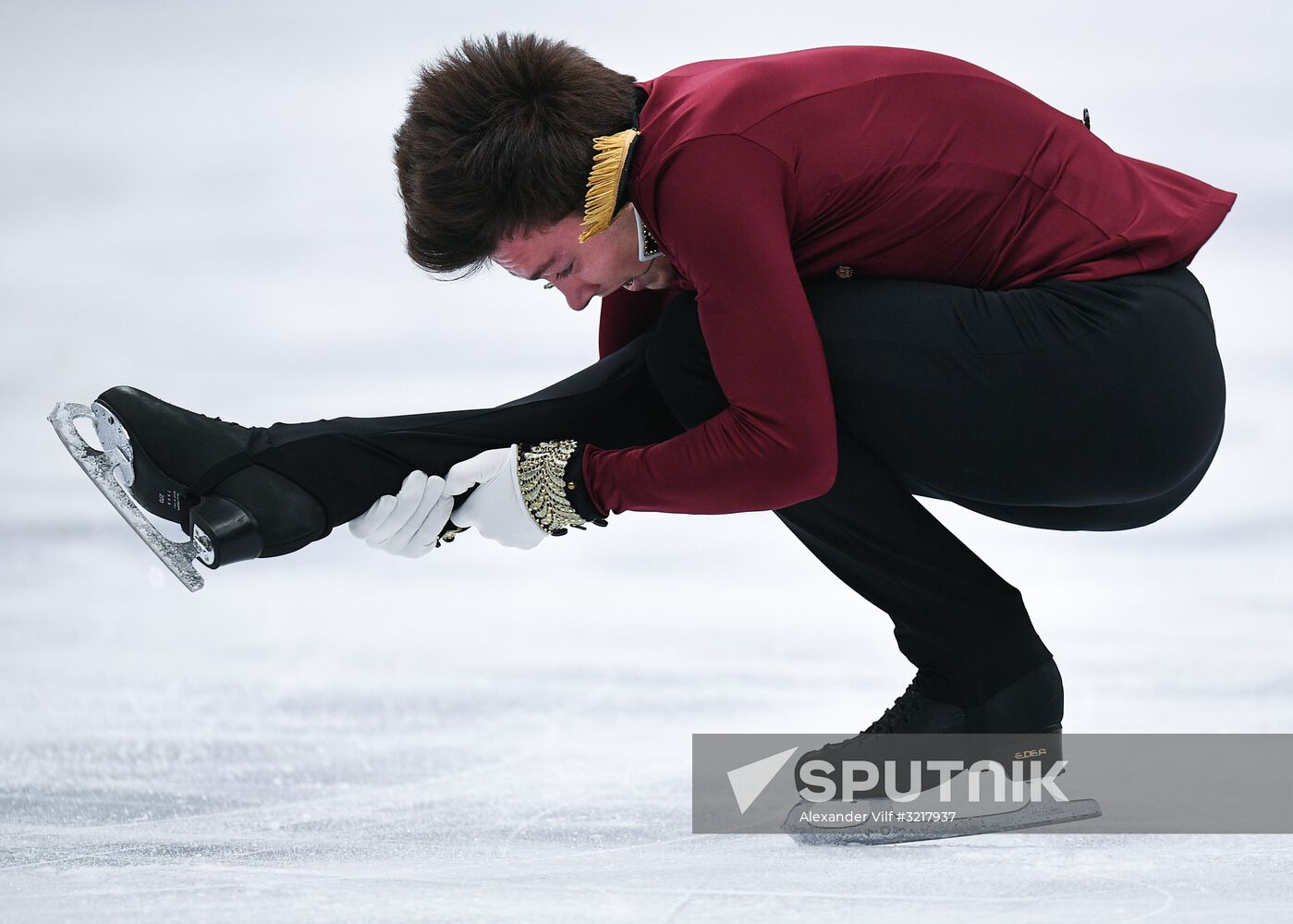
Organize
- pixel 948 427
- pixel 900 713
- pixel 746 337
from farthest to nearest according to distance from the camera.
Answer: pixel 900 713 → pixel 948 427 → pixel 746 337

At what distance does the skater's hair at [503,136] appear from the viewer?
4.02 feet

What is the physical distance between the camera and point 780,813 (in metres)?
1.48

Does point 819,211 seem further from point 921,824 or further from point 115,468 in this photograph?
point 115,468

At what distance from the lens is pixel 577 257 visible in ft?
4.26

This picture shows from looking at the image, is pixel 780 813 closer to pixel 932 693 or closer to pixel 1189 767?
pixel 932 693

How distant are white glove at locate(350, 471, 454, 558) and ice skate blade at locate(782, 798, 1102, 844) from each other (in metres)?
0.44

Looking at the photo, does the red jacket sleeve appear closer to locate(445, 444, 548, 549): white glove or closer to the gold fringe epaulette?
the gold fringe epaulette

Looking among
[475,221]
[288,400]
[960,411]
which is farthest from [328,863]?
[288,400]

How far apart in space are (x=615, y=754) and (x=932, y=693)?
0.57 metres

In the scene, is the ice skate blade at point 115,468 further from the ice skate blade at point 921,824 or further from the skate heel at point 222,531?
the ice skate blade at point 921,824

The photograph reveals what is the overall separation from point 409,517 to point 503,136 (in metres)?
0.38

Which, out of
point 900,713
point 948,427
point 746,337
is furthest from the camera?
point 900,713

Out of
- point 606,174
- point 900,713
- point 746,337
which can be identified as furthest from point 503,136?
point 900,713

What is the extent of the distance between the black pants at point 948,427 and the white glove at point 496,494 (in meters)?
0.04
